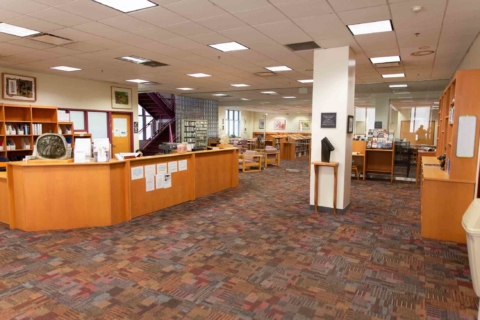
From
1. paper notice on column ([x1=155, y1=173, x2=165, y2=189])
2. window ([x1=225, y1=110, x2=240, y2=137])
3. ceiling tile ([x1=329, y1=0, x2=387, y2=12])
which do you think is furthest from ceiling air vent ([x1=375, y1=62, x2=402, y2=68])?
window ([x1=225, y1=110, x2=240, y2=137])

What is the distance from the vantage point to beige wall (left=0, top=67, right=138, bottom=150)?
828 centimetres

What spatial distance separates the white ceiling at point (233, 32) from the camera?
3.70 meters

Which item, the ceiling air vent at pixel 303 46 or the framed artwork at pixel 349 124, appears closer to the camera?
the ceiling air vent at pixel 303 46

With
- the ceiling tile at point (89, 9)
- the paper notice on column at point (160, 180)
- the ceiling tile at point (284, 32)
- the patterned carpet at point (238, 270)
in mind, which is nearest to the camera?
the patterned carpet at point (238, 270)

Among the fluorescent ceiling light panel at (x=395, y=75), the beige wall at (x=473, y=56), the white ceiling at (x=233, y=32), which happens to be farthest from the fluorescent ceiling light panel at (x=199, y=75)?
the beige wall at (x=473, y=56)

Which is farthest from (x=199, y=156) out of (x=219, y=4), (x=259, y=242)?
(x=219, y=4)

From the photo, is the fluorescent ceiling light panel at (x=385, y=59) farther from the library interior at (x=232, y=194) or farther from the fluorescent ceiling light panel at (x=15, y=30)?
the fluorescent ceiling light panel at (x=15, y=30)

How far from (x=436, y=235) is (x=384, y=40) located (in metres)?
2.97

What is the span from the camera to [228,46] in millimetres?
5547

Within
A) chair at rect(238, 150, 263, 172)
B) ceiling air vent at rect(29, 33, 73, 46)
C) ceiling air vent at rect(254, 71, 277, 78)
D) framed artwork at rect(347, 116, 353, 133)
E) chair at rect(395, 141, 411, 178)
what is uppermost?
ceiling air vent at rect(254, 71, 277, 78)

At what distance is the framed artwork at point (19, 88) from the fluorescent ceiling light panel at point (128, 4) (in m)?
5.41

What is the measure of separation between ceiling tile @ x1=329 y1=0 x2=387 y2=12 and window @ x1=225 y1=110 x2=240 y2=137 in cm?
1946

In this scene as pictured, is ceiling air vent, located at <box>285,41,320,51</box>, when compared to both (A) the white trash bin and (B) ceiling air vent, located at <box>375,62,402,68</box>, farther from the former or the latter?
(A) the white trash bin

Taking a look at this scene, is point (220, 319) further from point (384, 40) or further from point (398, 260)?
point (384, 40)
